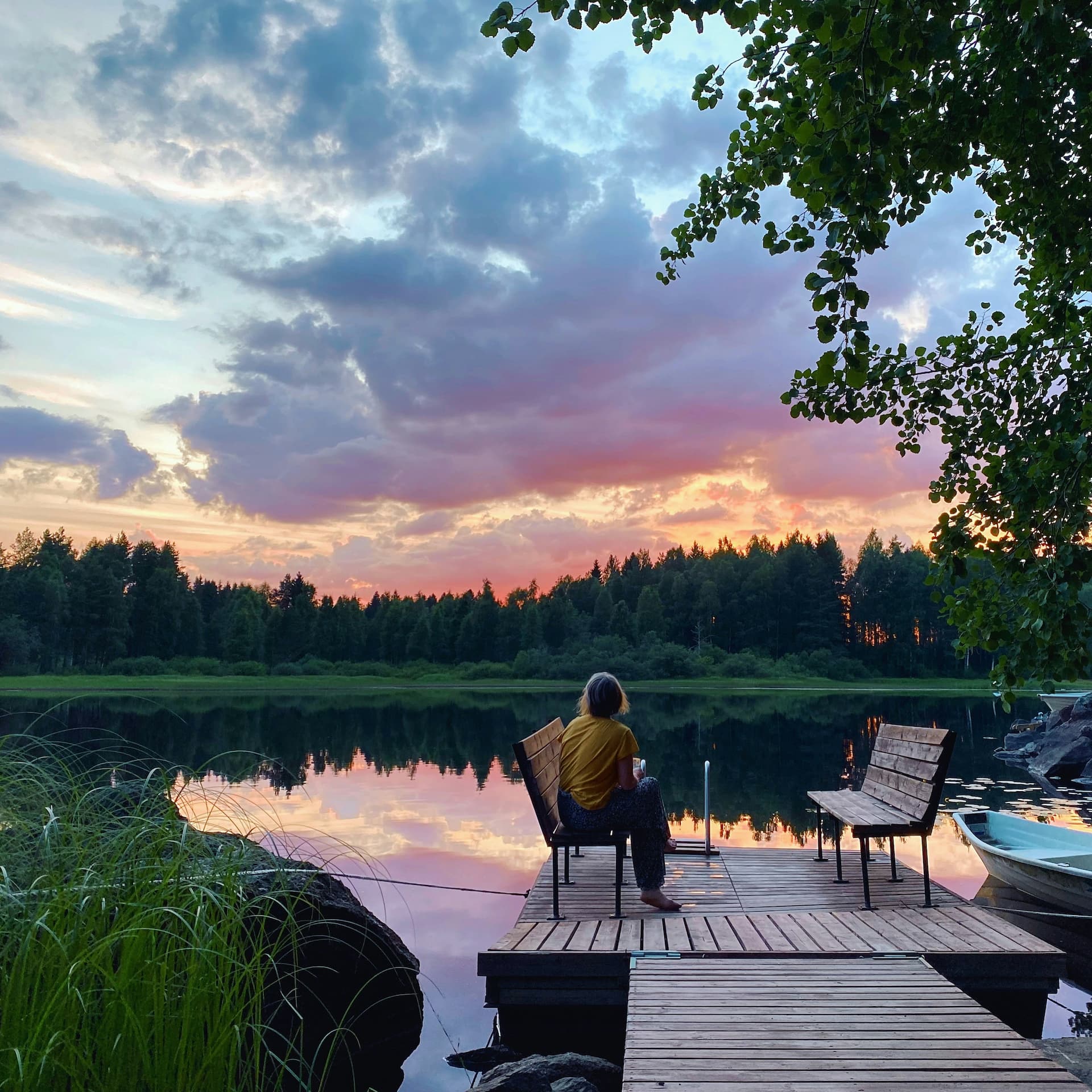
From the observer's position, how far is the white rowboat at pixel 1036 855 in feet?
29.0

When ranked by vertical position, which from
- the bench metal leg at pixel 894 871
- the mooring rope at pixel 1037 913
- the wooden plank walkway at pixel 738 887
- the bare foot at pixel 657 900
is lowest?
the mooring rope at pixel 1037 913

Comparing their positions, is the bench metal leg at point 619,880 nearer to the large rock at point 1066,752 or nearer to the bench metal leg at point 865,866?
the bench metal leg at point 865,866

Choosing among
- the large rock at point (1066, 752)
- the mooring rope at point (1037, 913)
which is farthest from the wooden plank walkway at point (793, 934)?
the large rock at point (1066, 752)

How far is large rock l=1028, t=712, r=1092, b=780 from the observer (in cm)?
2270

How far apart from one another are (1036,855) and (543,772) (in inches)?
220

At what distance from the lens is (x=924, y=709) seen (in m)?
47.3

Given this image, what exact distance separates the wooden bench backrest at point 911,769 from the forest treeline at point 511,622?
61452 mm

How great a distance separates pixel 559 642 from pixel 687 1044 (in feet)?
253

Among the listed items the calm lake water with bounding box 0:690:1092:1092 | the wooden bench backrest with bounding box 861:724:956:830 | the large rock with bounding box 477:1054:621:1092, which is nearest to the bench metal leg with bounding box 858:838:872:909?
the wooden bench backrest with bounding box 861:724:956:830

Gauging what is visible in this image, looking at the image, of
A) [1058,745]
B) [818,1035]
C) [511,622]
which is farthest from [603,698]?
[511,622]

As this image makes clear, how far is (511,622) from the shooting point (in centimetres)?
8144

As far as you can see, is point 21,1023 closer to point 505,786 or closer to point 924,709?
point 505,786

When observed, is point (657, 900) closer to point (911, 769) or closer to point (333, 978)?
point (911, 769)

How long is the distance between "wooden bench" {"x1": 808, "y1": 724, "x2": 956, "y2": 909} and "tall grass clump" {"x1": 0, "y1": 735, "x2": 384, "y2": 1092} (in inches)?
180
